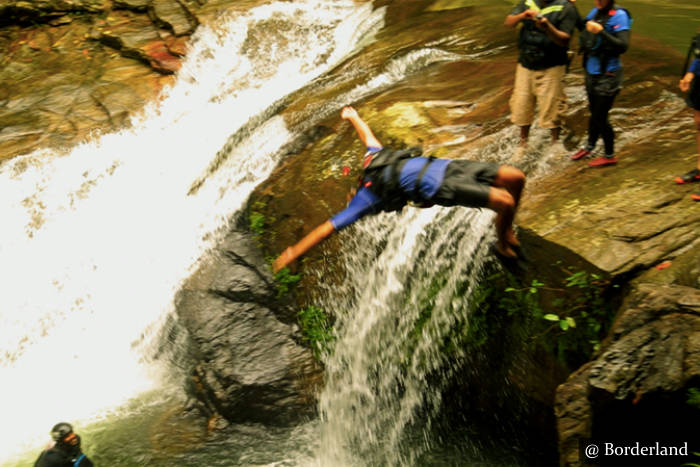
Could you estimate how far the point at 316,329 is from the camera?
5.82 metres

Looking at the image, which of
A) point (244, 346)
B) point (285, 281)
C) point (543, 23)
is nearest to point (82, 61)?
point (285, 281)

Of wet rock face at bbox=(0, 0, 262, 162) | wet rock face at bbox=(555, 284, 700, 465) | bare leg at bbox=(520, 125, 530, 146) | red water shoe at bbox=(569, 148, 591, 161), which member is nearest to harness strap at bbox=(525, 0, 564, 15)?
bare leg at bbox=(520, 125, 530, 146)

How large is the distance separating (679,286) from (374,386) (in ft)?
9.63

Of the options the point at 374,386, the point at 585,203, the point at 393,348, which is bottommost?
the point at 374,386

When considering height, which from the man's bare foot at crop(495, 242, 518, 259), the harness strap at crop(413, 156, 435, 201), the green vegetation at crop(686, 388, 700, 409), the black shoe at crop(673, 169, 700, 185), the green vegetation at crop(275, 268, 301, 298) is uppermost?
the harness strap at crop(413, 156, 435, 201)

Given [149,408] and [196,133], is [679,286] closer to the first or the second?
[149,408]

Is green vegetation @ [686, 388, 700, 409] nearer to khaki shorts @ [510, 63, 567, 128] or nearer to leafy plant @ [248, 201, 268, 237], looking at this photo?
khaki shorts @ [510, 63, 567, 128]

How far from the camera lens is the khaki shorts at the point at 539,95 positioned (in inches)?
198

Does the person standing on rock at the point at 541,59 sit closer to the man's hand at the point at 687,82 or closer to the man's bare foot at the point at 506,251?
the man's hand at the point at 687,82

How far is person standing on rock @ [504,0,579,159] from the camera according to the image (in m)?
4.75

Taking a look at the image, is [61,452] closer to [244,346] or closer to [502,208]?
[244,346]

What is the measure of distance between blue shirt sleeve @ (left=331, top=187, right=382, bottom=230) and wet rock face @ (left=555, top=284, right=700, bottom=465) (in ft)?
6.03

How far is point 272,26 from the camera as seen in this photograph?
1117 cm

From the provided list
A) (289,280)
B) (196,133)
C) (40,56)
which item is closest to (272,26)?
(196,133)
